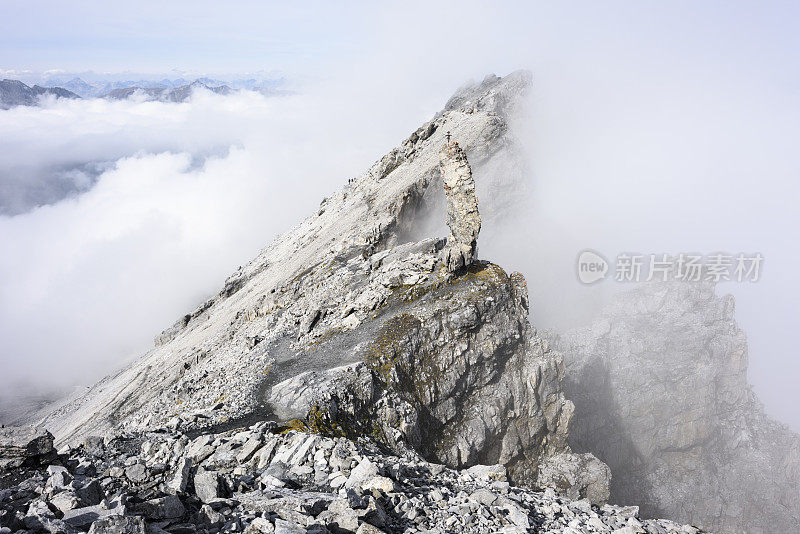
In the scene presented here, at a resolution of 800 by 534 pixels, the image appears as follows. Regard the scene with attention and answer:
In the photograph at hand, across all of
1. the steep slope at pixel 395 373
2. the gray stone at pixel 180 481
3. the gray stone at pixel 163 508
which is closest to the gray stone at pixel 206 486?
the gray stone at pixel 180 481

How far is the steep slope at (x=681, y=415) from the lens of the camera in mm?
66875

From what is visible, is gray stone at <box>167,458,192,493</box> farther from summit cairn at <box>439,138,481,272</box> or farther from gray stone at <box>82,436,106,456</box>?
summit cairn at <box>439,138,481,272</box>

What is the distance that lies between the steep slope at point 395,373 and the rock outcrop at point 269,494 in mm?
4659

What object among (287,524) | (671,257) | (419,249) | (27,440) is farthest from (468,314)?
(671,257)

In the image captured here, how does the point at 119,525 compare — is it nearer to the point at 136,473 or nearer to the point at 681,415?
the point at 136,473

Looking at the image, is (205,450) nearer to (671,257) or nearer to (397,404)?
(397,404)

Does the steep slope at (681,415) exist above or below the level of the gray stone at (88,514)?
below

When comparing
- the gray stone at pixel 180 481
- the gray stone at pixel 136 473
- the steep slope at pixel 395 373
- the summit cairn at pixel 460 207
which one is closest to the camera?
the gray stone at pixel 180 481

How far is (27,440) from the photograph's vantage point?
58.5 ft

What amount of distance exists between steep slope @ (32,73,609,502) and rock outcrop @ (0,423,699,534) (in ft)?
15.3

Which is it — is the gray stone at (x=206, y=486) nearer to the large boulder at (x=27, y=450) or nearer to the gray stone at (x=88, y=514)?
the gray stone at (x=88, y=514)

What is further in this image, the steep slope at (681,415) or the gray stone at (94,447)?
the steep slope at (681,415)

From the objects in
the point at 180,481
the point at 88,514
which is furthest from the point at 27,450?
the point at 88,514

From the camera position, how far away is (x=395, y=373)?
32375mm
